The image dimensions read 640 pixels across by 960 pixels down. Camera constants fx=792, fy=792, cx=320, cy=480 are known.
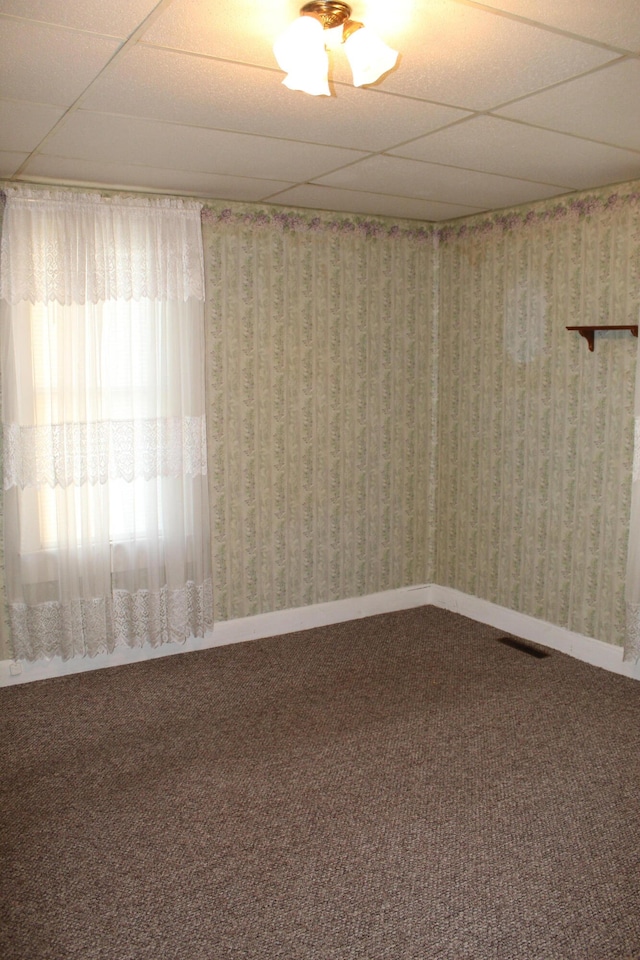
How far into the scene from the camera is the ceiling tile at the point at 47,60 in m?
1.98

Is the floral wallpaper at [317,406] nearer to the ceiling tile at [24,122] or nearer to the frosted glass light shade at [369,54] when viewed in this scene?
the ceiling tile at [24,122]

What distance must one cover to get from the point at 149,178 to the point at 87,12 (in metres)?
1.76

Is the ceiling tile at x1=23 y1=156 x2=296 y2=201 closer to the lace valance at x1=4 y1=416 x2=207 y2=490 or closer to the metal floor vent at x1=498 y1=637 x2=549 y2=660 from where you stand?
the lace valance at x1=4 y1=416 x2=207 y2=490

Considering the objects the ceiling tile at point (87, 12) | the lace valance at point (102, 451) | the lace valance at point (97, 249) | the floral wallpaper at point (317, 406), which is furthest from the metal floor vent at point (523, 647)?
the ceiling tile at point (87, 12)

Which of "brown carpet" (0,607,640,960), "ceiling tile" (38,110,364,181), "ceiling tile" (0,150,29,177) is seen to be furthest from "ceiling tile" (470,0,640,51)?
"brown carpet" (0,607,640,960)

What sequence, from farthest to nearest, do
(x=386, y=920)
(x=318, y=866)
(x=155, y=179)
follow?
(x=155, y=179) < (x=318, y=866) < (x=386, y=920)

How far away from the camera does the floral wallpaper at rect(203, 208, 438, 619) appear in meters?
4.32

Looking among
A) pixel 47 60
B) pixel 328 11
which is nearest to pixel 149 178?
pixel 47 60

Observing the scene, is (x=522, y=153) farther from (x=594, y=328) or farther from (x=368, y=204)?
(x=368, y=204)

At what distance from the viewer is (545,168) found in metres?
3.38

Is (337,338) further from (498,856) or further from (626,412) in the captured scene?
(498,856)

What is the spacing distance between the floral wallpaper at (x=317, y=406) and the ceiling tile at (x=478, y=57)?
6.60ft

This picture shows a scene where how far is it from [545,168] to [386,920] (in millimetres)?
2927

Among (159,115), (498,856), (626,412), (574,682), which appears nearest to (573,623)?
(574,682)
